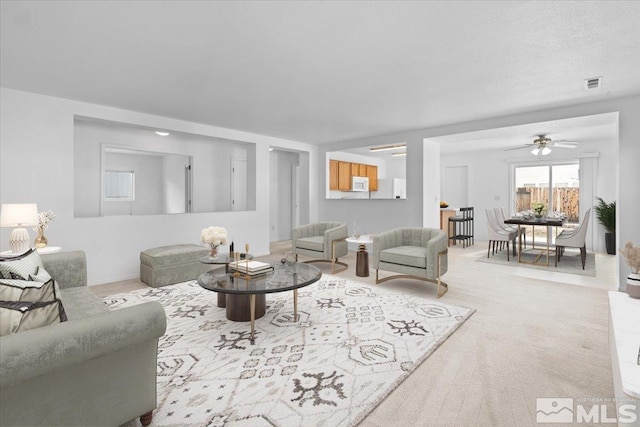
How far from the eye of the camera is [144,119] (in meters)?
5.02

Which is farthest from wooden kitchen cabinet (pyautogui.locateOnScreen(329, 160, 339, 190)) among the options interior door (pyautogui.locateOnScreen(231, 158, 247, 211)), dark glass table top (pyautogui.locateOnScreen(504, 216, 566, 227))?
dark glass table top (pyautogui.locateOnScreen(504, 216, 566, 227))

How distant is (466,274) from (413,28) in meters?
3.91

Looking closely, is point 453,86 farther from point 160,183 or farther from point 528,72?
point 160,183

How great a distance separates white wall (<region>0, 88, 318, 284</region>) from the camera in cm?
391

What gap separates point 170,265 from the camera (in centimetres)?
450

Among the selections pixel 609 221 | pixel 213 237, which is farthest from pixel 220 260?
pixel 609 221

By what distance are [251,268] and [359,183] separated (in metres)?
6.09

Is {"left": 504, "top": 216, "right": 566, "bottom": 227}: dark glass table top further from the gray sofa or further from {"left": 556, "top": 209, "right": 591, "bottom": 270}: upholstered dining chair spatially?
the gray sofa

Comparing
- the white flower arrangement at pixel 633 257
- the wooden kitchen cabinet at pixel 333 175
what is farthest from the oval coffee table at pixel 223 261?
the wooden kitchen cabinet at pixel 333 175

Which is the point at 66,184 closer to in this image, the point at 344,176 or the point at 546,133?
the point at 344,176

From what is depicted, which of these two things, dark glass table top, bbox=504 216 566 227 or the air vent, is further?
dark glass table top, bbox=504 216 566 227

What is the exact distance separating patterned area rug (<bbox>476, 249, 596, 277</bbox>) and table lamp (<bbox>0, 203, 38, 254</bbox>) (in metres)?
6.78

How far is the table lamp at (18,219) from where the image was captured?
332 cm

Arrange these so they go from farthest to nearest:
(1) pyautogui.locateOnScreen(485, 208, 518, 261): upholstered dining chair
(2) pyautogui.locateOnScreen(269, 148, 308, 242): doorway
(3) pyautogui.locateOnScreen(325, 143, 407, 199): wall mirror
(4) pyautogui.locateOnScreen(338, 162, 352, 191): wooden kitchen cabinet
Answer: (2) pyautogui.locateOnScreen(269, 148, 308, 242): doorway → (4) pyautogui.locateOnScreen(338, 162, 352, 191): wooden kitchen cabinet → (3) pyautogui.locateOnScreen(325, 143, 407, 199): wall mirror → (1) pyautogui.locateOnScreen(485, 208, 518, 261): upholstered dining chair
